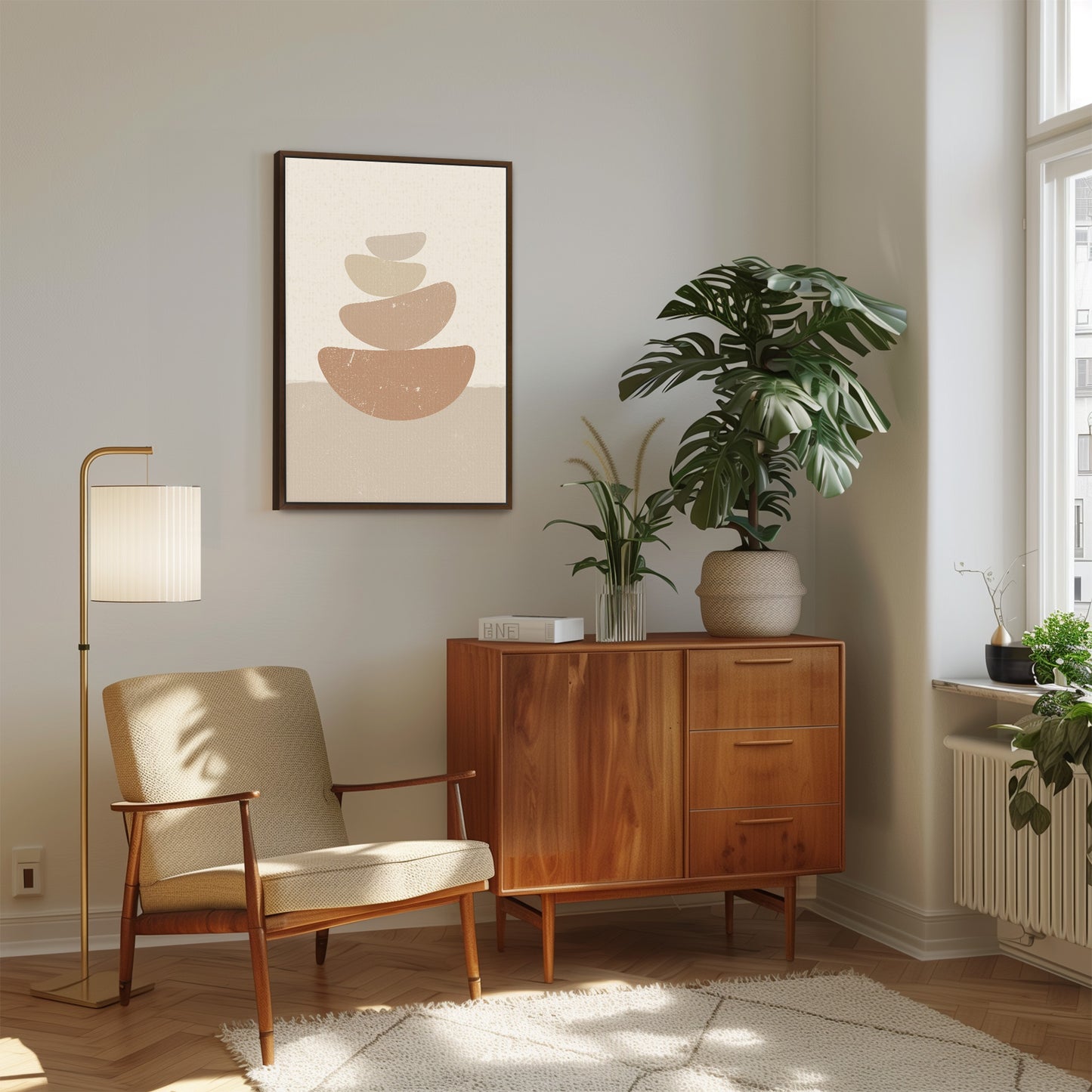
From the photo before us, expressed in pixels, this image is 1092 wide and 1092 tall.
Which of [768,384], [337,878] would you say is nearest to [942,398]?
[768,384]

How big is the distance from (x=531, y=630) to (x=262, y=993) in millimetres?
1232

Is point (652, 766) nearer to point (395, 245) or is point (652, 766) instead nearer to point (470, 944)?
point (470, 944)

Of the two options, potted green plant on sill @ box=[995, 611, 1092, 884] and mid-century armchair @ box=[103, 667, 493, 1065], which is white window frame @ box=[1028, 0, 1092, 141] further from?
mid-century armchair @ box=[103, 667, 493, 1065]

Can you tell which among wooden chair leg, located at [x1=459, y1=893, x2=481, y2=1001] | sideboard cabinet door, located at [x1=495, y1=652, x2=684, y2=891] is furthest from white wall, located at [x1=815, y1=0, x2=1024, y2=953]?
wooden chair leg, located at [x1=459, y1=893, x2=481, y2=1001]

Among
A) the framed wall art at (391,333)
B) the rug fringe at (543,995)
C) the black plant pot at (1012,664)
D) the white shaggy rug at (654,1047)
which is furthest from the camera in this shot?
the framed wall art at (391,333)

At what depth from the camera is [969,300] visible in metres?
3.70

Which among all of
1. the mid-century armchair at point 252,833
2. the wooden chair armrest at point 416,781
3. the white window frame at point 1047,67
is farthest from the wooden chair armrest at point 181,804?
the white window frame at point 1047,67

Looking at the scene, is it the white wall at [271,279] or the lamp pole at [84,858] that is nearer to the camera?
the lamp pole at [84,858]

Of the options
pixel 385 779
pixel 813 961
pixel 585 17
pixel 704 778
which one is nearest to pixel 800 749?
pixel 704 778

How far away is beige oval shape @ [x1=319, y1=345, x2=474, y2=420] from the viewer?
391 centimetres

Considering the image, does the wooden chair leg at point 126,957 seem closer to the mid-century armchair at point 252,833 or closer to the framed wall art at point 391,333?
the mid-century armchair at point 252,833

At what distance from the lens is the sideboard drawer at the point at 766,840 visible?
11.5ft

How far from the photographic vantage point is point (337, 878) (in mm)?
2930

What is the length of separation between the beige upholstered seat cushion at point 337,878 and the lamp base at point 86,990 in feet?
1.03
